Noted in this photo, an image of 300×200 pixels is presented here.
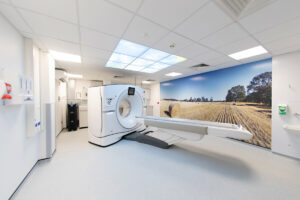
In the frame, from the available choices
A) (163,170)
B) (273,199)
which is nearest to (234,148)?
(273,199)

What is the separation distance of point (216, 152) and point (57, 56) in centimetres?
476

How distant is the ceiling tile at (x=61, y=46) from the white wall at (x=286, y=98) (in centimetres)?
488

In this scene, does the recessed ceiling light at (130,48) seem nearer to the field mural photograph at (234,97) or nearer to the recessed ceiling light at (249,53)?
the recessed ceiling light at (249,53)

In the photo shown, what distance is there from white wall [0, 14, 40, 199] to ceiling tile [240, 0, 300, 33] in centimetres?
334

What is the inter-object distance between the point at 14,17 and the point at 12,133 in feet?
5.26

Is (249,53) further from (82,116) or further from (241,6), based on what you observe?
(82,116)

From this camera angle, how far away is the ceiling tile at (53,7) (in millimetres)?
1207

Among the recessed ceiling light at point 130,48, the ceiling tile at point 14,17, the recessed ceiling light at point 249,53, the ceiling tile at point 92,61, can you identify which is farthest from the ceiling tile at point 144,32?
the recessed ceiling light at point 249,53

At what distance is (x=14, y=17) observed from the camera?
1.42 m

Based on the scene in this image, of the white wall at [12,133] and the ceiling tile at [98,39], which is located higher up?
the ceiling tile at [98,39]

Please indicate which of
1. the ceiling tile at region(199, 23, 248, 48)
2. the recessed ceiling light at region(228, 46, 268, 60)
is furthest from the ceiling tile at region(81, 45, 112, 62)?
the recessed ceiling light at region(228, 46, 268, 60)

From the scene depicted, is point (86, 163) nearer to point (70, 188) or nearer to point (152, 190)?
point (70, 188)

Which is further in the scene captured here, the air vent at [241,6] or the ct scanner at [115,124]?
the ct scanner at [115,124]

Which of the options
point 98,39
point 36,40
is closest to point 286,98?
point 98,39
